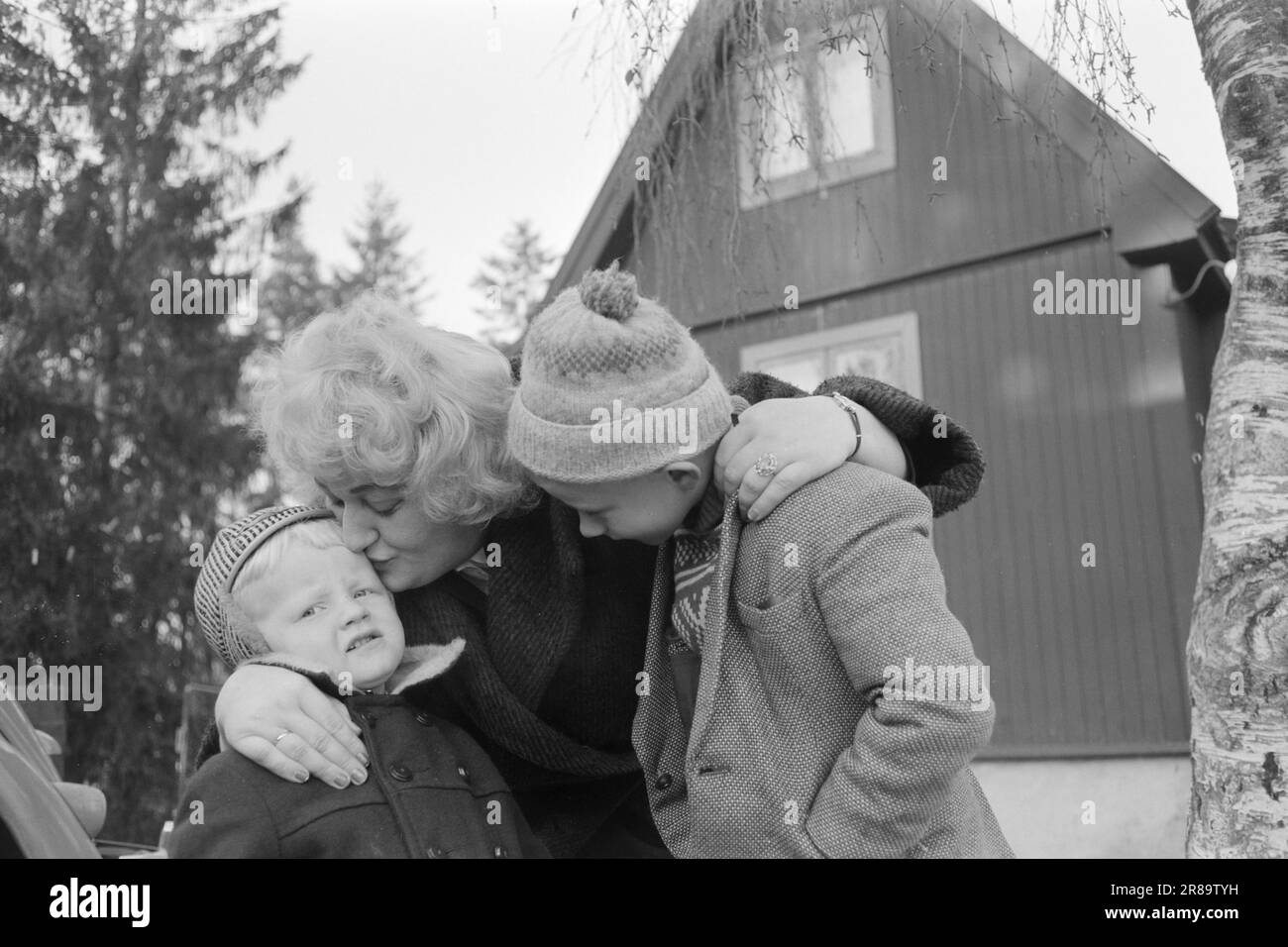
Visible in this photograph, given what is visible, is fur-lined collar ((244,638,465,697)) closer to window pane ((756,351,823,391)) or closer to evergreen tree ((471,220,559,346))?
window pane ((756,351,823,391))

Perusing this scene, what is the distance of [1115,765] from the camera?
8.37m

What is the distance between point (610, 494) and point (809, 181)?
8927mm

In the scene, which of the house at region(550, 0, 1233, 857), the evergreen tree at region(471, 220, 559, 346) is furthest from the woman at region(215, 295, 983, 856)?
the evergreen tree at region(471, 220, 559, 346)

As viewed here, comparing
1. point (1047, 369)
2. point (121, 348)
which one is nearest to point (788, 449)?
point (1047, 369)

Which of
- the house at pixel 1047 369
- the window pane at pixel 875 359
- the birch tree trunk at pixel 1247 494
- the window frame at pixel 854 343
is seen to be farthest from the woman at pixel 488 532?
the window pane at pixel 875 359

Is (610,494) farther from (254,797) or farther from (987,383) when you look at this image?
(987,383)

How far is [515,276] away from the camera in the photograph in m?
31.9

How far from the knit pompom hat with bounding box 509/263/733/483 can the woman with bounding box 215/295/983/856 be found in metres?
0.09

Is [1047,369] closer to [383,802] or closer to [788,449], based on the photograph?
[788,449]

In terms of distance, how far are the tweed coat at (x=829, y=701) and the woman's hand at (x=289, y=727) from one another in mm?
459

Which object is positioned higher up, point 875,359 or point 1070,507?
point 875,359

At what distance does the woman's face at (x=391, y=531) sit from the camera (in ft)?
6.25

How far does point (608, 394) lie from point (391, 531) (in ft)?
1.36
